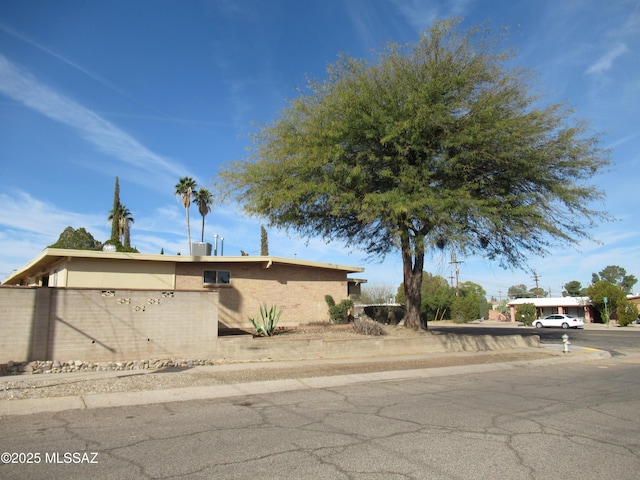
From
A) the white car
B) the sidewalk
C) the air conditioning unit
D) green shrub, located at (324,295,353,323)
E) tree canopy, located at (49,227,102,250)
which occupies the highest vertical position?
tree canopy, located at (49,227,102,250)

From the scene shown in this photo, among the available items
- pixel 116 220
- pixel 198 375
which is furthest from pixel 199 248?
pixel 116 220

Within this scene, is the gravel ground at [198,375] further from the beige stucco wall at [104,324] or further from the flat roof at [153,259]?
the flat roof at [153,259]

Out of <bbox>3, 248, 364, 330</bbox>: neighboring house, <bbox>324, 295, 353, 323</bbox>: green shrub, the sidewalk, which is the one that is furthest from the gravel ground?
<bbox>324, 295, 353, 323</bbox>: green shrub

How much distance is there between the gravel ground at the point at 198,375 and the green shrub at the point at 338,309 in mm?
4437

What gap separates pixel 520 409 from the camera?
8.42m

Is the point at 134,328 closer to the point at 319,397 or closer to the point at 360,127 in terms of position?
the point at 319,397

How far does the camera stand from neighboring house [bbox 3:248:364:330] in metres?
18.4

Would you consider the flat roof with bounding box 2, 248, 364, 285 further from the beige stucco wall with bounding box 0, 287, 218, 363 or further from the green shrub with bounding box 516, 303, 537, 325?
the green shrub with bounding box 516, 303, 537, 325

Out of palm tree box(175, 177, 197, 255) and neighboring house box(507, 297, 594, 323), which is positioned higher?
palm tree box(175, 177, 197, 255)

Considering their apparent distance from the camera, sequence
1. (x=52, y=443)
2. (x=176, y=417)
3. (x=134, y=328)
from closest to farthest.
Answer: (x=52, y=443) → (x=176, y=417) → (x=134, y=328)

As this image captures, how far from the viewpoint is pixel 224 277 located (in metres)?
20.7

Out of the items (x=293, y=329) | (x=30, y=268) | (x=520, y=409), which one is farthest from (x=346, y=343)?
(x=30, y=268)

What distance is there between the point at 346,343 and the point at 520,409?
27.7 ft

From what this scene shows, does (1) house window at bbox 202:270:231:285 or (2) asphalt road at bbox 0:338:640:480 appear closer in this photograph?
(2) asphalt road at bbox 0:338:640:480
